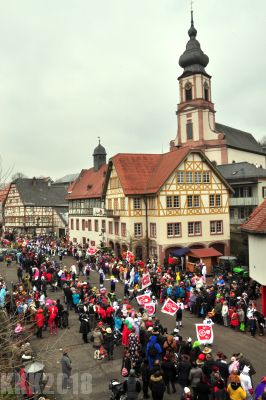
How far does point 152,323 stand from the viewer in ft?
50.4

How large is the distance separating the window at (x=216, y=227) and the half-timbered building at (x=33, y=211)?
32.3 meters

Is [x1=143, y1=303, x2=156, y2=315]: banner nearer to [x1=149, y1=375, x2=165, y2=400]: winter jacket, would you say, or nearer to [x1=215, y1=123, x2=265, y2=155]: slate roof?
[x1=149, y1=375, x2=165, y2=400]: winter jacket

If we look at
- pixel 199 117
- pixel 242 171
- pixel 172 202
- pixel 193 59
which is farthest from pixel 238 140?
pixel 172 202

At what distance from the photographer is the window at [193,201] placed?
123 feet

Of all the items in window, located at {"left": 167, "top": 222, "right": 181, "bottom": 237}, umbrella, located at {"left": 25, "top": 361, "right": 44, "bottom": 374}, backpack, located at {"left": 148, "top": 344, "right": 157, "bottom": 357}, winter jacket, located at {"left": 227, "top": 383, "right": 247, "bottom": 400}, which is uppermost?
window, located at {"left": 167, "top": 222, "right": 181, "bottom": 237}

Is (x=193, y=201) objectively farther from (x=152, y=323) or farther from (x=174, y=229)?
(x=152, y=323)

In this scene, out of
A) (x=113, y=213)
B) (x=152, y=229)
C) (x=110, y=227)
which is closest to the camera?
(x=152, y=229)

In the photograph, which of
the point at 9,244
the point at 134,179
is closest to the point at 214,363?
the point at 134,179

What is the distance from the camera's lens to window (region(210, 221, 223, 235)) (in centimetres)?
3856

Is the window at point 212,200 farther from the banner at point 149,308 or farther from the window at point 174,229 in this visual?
the banner at point 149,308

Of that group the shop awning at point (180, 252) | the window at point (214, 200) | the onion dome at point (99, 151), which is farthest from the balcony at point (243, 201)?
the onion dome at point (99, 151)

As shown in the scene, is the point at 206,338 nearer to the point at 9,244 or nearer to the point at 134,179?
the point at 134,179

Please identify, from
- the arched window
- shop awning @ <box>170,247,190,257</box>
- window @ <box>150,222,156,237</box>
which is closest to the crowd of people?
shop awning @ <box>170,247,190,257</box>

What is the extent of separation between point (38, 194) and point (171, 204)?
3729cm
